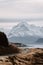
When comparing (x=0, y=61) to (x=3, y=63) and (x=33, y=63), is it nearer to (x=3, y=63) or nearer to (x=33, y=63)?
(x=3, y=63)

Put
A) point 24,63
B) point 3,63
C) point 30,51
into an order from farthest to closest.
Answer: point 30,51, point 24,63, point 3,63

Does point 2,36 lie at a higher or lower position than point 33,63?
higher

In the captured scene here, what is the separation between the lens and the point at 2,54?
2128 cm

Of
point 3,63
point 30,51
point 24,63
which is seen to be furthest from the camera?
point 30,51

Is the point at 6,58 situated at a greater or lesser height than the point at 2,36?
lesser

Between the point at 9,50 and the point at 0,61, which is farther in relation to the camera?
the point at 9,50

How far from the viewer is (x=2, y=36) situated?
21938 millimetres

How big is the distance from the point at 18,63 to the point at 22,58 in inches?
31.4

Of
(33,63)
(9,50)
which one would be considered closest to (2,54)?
(9,50)

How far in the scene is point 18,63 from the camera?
20.5 metres

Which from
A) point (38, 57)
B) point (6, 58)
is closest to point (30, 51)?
point (38, 57)

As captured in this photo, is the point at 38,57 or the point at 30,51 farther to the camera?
the point at 30,51

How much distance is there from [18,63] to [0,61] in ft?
5.28

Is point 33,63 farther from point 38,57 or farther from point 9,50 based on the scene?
point 9,50
